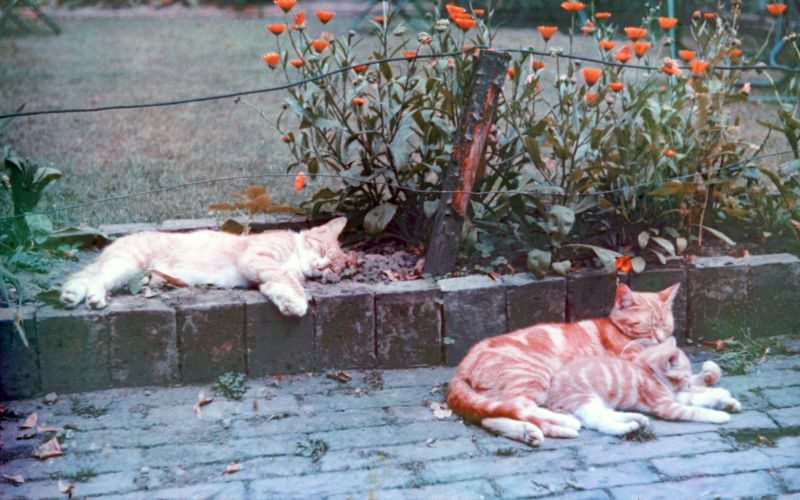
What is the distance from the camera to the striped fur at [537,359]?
329cm

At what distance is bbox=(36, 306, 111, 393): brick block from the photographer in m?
3.59

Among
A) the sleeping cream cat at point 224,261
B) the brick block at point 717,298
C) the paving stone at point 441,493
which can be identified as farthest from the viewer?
the brick block at point 717,298

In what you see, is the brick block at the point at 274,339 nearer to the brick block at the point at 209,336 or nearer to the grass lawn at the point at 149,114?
the brick block at the point at 209,336

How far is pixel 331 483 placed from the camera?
3.00 metres

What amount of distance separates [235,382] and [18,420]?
770 millimetres

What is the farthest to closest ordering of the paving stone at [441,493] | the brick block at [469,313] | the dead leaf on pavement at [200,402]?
the brick block at [469,313]
the dead leaf on pavement at [200,402]
the paving stone at [441,493]

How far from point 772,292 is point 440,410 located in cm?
163

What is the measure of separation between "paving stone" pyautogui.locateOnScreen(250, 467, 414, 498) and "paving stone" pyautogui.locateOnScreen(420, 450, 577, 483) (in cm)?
9

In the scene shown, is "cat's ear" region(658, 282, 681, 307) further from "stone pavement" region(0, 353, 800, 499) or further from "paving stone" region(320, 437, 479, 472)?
"paving stone" region(320, 437, 479, 472)

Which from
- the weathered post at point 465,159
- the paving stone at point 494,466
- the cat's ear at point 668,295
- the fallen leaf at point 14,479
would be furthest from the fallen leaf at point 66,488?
the cat's ear at point 668,295

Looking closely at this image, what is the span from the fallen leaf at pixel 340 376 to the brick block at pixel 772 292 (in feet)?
5.70

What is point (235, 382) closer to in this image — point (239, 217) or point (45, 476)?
point (45, 476)

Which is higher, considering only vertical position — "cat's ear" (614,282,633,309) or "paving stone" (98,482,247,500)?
"cat's ear" (614,282,633,309)

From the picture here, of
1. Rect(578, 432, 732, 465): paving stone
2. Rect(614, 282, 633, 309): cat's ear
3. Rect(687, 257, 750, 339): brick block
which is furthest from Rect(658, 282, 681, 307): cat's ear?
Rect(578, 432, 732, 465): paving stone
